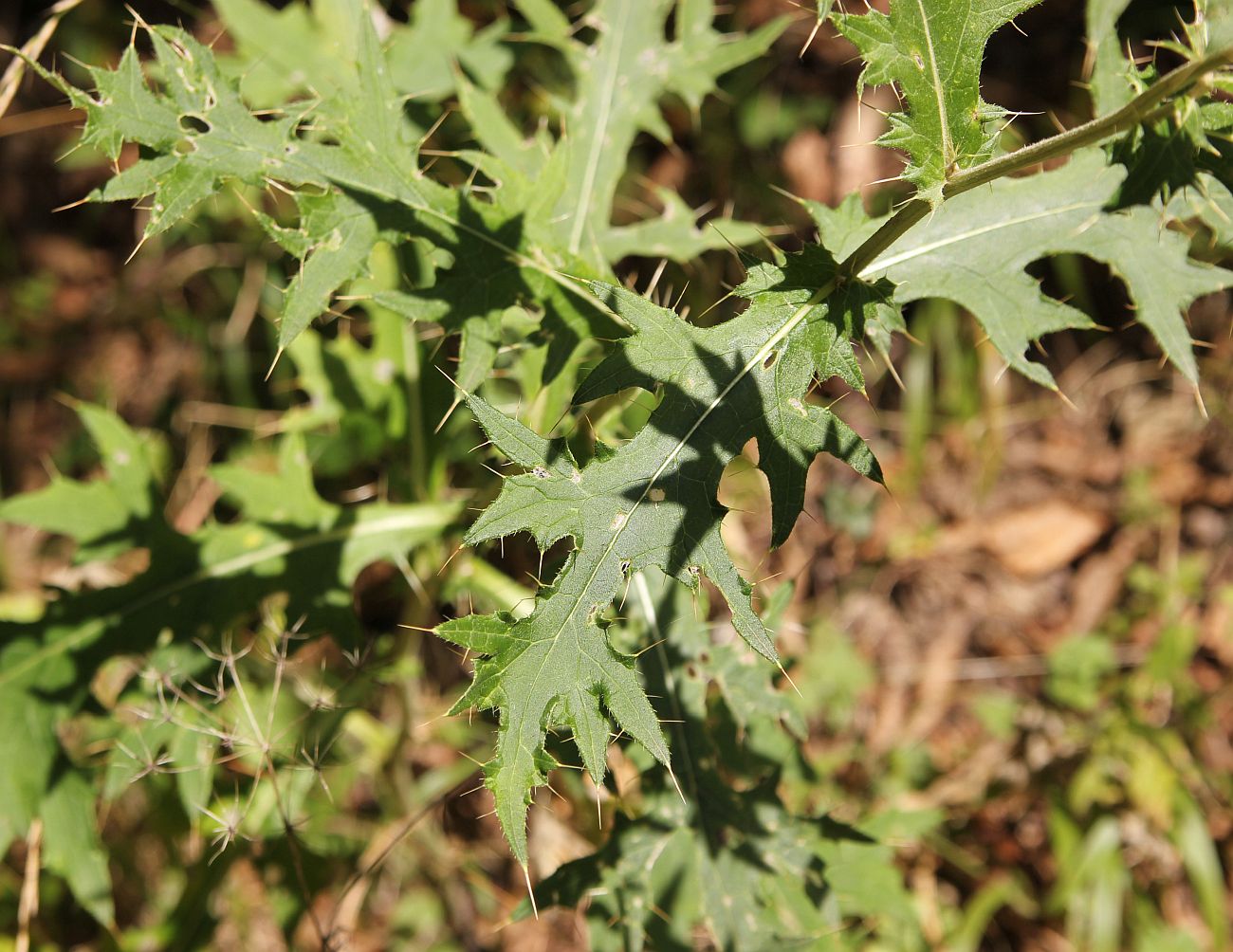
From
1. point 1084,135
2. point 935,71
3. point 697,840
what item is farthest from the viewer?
point 697,840

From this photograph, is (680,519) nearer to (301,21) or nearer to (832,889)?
(832,889)

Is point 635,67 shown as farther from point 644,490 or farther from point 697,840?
point 697,840

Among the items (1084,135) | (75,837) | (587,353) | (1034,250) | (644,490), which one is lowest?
(75,837)

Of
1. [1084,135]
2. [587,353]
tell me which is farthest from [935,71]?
[587,353]

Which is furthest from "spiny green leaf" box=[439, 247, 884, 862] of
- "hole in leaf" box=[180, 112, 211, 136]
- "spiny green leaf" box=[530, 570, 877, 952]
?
"hole in leaf" box=[180, 112, 211, 136]

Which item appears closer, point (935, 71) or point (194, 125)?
point (935, 71)

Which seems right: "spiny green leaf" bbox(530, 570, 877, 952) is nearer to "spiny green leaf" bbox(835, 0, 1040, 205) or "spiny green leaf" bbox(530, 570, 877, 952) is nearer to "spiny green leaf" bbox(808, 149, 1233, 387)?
"spiny green leaf" bbox(808, 149, 1233, 387)

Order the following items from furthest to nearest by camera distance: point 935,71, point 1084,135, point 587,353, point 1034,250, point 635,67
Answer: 1. point 635,67
2. point 587,353
3. point 1034,250
4. point 935,71
5. point 1084,135

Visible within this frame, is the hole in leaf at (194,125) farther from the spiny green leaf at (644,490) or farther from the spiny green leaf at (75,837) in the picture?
the spiny green leaf at (75,837)

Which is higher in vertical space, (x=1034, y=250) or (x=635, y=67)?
(x=635, y=67)
